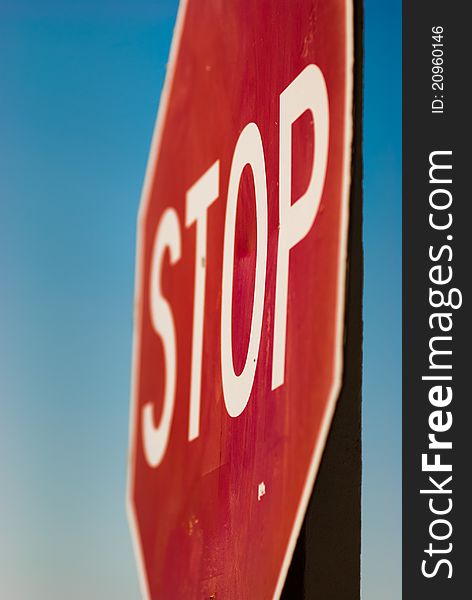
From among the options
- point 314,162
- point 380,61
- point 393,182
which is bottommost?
point 314,162

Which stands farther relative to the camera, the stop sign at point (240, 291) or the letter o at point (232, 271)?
the letter o at point (232, 271)

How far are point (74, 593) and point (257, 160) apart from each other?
2.90 feet

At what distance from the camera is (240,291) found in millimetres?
702

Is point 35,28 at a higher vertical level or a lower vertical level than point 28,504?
higher

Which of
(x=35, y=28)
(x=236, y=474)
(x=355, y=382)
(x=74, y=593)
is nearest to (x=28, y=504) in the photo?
(x=74, y=593)

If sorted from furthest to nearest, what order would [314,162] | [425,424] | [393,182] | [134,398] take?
[393,182], [134,398], [425,424], [314,162]

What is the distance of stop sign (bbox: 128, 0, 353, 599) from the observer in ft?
1.76

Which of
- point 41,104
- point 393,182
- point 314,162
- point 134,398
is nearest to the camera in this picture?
point 314,162

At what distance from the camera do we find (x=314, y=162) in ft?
1.83

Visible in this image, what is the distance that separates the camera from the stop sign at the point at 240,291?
0.54 meters

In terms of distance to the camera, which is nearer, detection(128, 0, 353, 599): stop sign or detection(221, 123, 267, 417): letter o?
detection(128, 0, 353, 599): stop sign

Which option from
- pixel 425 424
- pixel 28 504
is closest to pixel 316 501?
pixel 425 424

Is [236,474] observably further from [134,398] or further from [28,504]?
[28,504]

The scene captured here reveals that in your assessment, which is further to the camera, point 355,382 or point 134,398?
point 134,398
